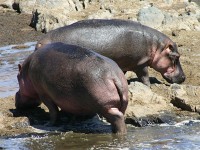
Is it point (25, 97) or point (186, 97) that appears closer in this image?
point (25, 97)

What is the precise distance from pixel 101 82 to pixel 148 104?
160 centimetres

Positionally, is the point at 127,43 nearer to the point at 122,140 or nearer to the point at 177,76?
the point at 177,76

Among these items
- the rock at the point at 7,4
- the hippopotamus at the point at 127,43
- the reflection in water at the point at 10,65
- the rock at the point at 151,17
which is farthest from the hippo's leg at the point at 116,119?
the rock at the point at 7,4

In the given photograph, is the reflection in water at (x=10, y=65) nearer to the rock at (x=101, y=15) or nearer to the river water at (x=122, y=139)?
the river water at (x=122, y=139)

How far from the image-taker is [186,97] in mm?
9242

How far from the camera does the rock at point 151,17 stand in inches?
673

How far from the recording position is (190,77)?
10992mm

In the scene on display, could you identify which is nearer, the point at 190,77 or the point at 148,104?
the point at 148,104

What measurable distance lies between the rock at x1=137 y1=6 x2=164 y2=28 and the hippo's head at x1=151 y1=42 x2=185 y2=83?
245 inches

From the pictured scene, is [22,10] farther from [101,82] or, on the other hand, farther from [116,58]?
[101,82]

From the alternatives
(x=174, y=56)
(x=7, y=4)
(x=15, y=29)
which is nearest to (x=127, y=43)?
(x=174, y=56)

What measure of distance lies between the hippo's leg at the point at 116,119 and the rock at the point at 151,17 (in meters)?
9.45

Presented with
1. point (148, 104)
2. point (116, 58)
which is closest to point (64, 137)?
point (148, 104)

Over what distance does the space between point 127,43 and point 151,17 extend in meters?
7.41
